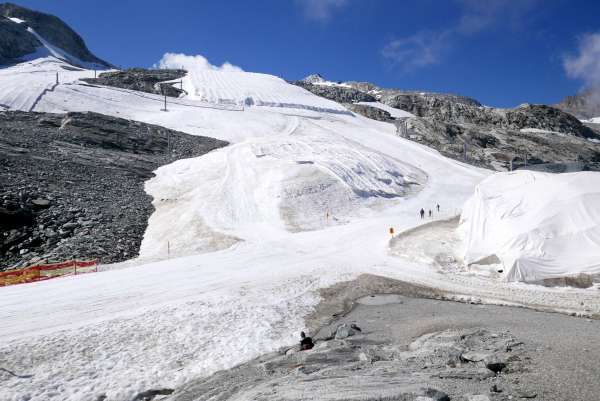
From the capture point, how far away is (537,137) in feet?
235

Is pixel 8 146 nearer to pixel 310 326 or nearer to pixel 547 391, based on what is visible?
pixel 310 326

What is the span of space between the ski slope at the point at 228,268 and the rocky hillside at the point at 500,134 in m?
9.72

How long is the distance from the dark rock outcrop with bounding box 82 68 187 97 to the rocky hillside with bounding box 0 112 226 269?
32.9m

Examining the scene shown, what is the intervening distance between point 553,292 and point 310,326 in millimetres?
9523

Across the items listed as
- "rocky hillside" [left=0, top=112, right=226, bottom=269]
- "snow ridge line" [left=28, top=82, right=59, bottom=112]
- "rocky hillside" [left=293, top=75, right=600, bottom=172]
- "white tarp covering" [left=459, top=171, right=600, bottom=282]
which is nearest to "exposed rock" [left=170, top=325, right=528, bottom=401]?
"white tarp covering" [left=459, top=171, right=600, bottom=282]

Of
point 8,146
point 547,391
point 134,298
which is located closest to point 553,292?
point 547,391

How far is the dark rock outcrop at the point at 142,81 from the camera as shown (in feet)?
262

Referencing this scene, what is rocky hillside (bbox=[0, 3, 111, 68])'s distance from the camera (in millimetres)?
110312

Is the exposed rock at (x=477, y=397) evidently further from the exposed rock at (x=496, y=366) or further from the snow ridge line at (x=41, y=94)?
the snow ridge line at (x=41, y=94)

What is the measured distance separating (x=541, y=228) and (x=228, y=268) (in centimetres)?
1371

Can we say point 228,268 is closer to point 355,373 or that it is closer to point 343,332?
point 343,332

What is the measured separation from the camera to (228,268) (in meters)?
18.9

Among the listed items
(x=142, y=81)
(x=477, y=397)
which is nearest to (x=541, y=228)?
(x=477, y=397)

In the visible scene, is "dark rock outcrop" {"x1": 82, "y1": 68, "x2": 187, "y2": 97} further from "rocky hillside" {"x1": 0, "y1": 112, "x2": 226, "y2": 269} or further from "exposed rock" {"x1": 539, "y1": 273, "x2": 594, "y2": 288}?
"exposed rock" {"x1": 539, "y1": 273, "x2": 594, "y2": 288}
